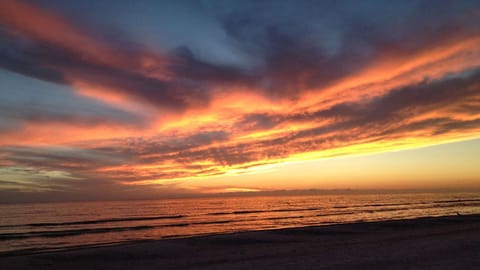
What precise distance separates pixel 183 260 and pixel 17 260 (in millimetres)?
10050

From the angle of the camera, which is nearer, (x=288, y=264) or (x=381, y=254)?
(x=288, y=264)

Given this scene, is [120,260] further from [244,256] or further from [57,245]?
[57,245]

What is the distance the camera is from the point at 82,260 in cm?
1980

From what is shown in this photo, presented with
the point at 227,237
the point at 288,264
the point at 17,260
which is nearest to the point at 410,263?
the point at 288,264

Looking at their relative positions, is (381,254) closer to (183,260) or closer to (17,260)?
(183,260)

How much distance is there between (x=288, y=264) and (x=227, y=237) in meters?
14.0

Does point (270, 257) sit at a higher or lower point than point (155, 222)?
lower

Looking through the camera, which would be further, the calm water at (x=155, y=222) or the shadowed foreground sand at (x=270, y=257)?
the calm water at (x=155, y=222)

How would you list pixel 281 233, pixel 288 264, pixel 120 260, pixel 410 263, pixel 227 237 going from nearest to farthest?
pixel 410 263 → pixel 288 264 → pixel 120 260 → pixel 227 237 → pixel 281 233

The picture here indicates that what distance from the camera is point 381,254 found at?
16.8 meters

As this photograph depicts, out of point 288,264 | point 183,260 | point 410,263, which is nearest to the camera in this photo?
point 410,263

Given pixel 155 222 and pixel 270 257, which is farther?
pixel 155 222

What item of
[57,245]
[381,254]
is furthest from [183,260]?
[57,245]

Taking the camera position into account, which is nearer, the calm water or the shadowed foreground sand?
the shadowed foreground sand
